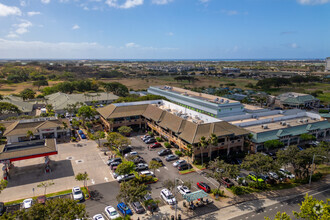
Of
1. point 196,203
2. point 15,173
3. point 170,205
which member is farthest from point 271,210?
point 15,173

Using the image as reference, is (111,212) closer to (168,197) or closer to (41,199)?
(168,197)

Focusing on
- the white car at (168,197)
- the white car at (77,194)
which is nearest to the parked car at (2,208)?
the white car at (77,194)

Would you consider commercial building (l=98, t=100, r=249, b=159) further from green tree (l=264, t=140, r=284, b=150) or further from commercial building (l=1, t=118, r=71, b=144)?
commercial building (l=1, t=118, r=71, b=144)

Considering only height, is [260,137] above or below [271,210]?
above

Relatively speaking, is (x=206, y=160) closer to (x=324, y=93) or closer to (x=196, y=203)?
(x=196, y=203)

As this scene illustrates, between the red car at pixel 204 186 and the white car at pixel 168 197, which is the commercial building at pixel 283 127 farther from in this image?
the white car at pixel 168 197

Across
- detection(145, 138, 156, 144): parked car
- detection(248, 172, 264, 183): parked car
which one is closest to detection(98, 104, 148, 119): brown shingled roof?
detection(145, 138, 156, 144): parked car

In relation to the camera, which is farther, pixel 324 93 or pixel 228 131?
pixel 324 93
